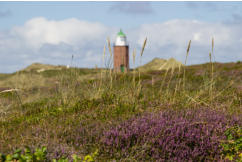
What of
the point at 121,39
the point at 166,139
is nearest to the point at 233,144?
the point at 166,139

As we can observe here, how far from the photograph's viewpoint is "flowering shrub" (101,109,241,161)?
371 centimetres

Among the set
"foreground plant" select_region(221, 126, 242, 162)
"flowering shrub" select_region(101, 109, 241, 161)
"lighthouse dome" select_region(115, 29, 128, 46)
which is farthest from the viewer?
"lighthouse dome" select_region(115, 29, 128, 46)

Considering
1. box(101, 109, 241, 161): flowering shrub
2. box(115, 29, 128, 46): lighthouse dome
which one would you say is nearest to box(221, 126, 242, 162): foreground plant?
box(101, 109, 241, 161): flowering shrub

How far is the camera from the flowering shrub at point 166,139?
371 cm

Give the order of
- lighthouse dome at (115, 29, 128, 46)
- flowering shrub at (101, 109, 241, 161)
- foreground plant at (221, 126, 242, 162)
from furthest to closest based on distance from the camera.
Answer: lighthouse dome at (115, 29, 128, 46), foreground plant at (221, 126, 242, 162), flowering shrub at (101, 109, 241, 161)

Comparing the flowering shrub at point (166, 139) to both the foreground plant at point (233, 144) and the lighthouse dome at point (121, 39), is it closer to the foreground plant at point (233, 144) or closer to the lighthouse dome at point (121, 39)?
the foreground plant at point (233, 144)

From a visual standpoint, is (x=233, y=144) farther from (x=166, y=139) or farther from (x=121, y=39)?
(x=121, y=39)

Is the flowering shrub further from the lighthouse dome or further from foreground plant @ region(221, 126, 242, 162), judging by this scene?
the lighthouse dome

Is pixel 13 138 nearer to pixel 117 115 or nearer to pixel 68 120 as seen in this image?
pixel 68 120

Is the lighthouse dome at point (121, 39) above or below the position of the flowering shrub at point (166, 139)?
above

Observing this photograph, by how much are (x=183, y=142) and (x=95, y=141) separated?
1.20 metres

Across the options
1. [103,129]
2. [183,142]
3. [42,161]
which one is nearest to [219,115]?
[183,142]

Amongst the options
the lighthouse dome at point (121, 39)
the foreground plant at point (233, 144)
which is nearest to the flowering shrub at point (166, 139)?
the foreground plant at point (233, 144)

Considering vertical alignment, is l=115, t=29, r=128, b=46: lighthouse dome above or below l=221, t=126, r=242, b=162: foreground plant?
above
